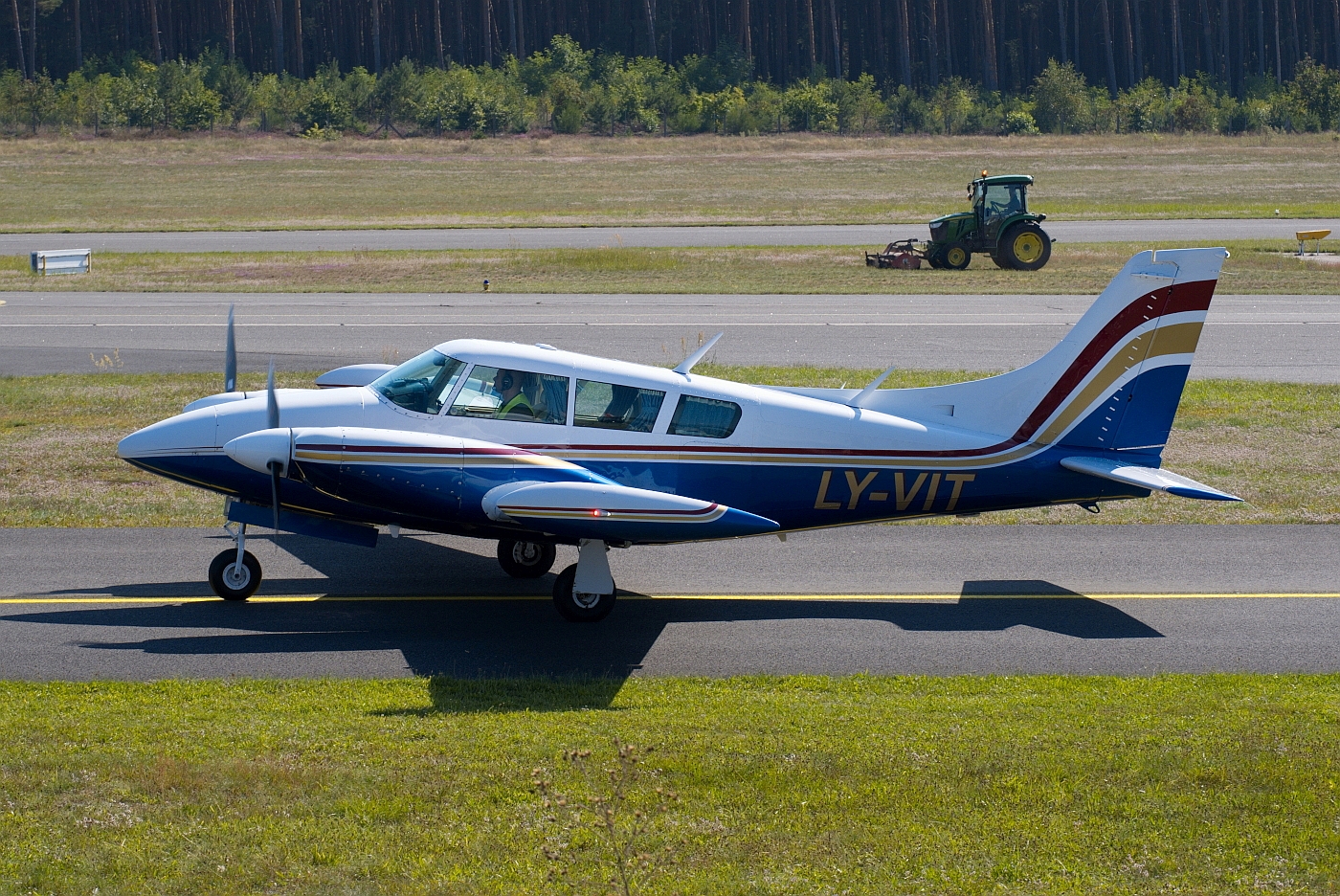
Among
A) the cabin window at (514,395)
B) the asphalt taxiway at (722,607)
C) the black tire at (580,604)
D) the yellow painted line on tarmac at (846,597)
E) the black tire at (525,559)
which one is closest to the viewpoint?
the asphalt taxiway at (722,607)

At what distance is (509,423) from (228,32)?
119m

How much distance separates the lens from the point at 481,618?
11898mm

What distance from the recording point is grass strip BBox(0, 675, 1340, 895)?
6469 millimetres

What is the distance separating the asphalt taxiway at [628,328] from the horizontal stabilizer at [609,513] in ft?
47.9

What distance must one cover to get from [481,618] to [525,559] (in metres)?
1.42

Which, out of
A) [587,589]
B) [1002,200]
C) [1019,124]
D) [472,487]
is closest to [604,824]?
[587,589]

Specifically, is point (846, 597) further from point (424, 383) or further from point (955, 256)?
point (955, 256)

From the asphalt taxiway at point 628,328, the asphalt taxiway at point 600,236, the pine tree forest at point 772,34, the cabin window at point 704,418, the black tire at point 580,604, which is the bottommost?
the black tire at point 580,604

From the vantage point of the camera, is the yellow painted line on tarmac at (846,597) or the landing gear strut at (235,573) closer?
the landing gear strut at (235,573)

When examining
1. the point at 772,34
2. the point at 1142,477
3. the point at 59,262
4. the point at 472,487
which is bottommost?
the point at 1142,477

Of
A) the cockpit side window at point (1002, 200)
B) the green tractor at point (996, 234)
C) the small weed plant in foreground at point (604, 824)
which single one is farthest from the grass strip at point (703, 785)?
the cockpit side window at point (1002, 200)

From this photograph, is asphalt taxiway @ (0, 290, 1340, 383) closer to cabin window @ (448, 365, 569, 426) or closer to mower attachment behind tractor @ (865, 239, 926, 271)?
mower attachment behind tractor @ (865, 239, 926, 271)

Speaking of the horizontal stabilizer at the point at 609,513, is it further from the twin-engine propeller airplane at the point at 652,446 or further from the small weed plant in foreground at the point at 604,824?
the small weed plant in foreground at the point at 604,824

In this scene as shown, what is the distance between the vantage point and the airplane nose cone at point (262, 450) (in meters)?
10.8
